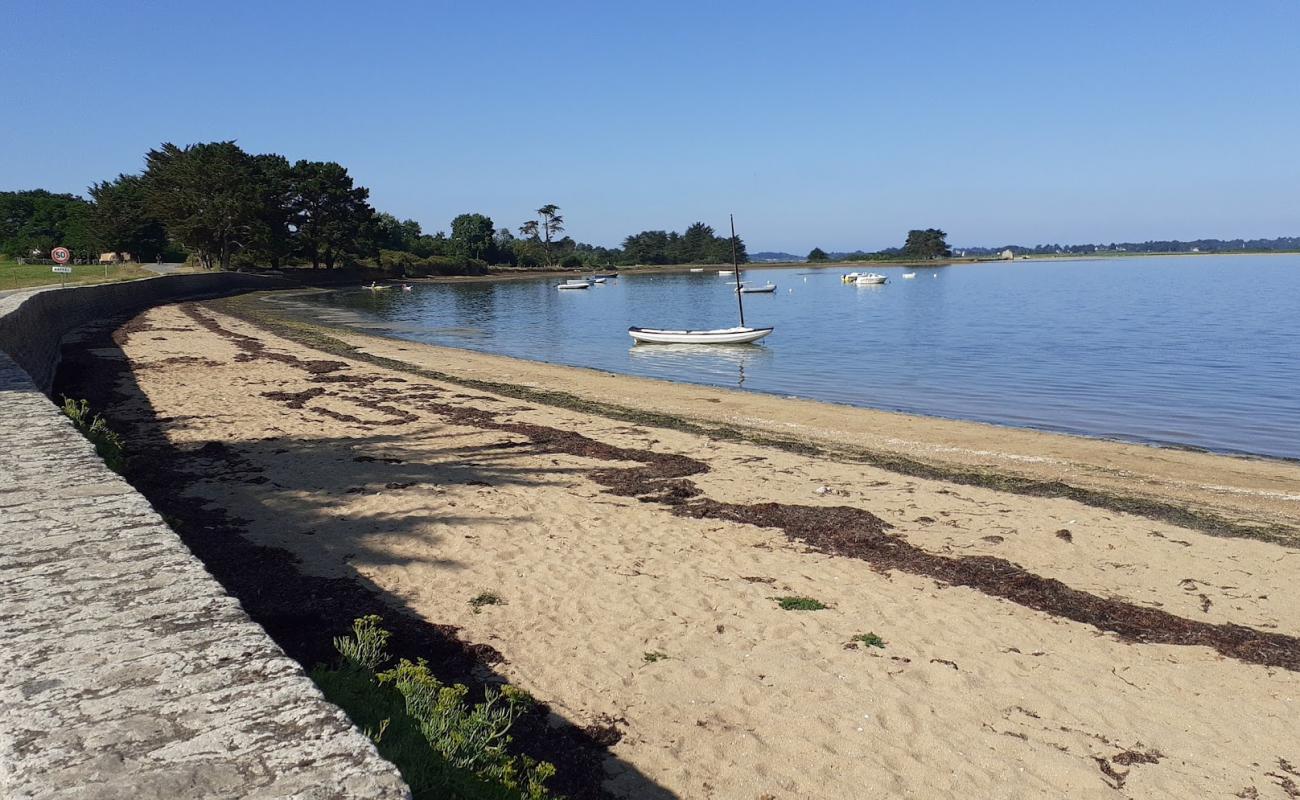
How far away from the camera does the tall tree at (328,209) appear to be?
296 ft

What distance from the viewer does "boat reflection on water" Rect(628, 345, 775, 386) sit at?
2989 centimetres

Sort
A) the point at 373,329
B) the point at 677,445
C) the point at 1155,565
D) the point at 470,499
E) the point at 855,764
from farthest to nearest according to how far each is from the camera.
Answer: the point at 373,329 < the point at 677,445 < the point at 470,499 < the point at 1155,565 < the point at 855,764

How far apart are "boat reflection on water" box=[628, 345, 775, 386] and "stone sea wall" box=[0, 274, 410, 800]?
23.7 meters

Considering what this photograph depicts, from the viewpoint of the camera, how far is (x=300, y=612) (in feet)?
20.8

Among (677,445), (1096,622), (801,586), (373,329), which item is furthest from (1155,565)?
(373,329)

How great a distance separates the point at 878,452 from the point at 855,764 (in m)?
10.7

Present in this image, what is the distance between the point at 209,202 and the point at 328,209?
19.6 meters

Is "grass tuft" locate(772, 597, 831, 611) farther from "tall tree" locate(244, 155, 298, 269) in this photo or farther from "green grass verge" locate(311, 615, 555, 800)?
"tall tree" locate(244, 155, 298, 269)

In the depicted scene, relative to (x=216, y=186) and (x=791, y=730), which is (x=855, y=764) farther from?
(x=216, y=186)

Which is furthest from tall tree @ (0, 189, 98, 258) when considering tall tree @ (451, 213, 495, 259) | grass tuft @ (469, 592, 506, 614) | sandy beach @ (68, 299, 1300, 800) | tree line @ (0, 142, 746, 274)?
grass tuft @ (469, 592, 506, 614)

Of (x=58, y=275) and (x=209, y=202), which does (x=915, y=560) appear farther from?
(x=209, y=202)

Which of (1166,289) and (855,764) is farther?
(1166,289)

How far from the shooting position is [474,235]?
475 feet

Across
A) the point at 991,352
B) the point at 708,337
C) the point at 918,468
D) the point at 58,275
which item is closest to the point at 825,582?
the point at 918,468
